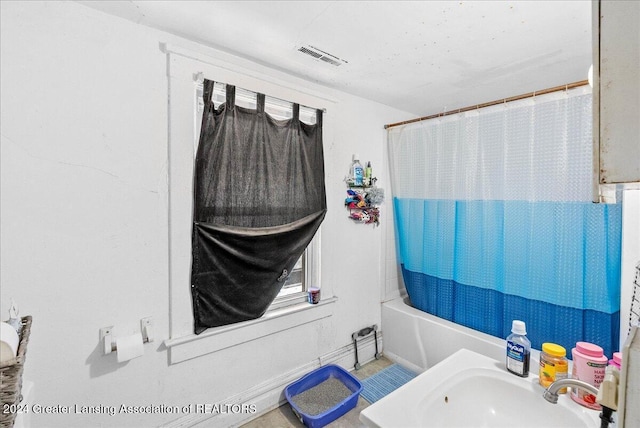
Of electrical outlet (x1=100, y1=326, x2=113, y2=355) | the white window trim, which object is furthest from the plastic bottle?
electrical outlet (x1=100, y1=326, x2=113, y2=355)

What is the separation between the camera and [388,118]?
2521 mm

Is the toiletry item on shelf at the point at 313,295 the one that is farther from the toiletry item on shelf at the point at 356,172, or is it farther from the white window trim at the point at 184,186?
the toiletry item on shelf at the point at 356,172

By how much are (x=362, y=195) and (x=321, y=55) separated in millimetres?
1045

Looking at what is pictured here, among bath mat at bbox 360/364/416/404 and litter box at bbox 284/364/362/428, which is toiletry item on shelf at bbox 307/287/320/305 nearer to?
litter box at bbox 284/364/362/428

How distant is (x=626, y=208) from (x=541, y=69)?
3.05ft

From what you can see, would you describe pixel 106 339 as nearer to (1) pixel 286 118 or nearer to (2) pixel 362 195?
(1) pixel 286 118

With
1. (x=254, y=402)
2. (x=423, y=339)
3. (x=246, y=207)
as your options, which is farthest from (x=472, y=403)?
(x=246, y=207)

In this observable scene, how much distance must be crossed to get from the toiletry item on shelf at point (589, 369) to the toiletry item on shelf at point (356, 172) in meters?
1.53

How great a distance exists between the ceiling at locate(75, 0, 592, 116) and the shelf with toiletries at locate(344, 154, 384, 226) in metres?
0.62

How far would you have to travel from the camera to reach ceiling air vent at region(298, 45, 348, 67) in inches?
61.9

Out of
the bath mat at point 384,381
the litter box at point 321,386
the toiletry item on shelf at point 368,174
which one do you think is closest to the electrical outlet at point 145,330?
the litter box at point 321,386

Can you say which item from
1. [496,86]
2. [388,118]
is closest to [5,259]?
[388,118]

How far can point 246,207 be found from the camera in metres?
1.68

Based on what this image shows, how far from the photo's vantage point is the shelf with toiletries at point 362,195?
2.22m
